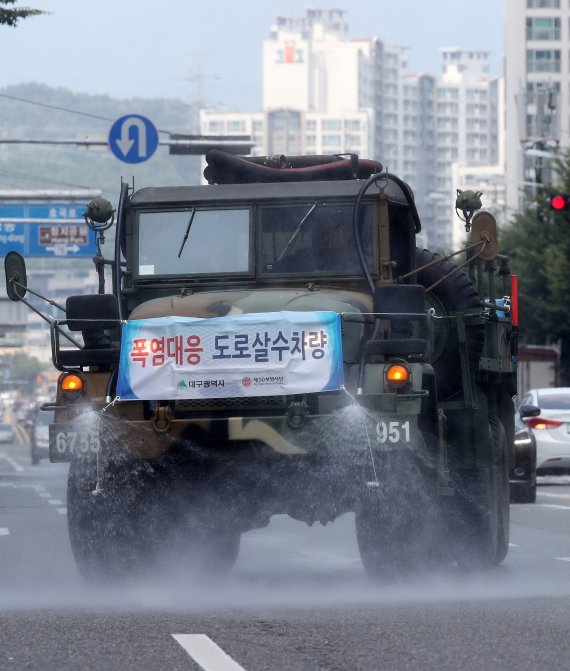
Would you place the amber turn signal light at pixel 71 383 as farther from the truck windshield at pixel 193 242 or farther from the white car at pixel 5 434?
the white car at pixel 5 434

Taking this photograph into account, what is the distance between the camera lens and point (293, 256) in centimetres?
1272

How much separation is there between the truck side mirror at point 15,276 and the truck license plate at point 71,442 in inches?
35.8

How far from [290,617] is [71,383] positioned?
7.64 ft

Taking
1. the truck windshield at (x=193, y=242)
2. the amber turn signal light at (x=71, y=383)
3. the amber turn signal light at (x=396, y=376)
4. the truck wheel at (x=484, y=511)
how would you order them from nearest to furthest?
the amber turn signal light at (x=396, y=376)
the amber turn signal light at (x=71, y=383)
the truck windshield at (x=193, y=242)
the truck wheel at (x=484, y=511)

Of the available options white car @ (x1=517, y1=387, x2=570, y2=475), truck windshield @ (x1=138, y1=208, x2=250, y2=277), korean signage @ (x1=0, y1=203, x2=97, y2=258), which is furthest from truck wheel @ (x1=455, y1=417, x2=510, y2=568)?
korean signage @ (x1=0, y1=203, x2=97, y2=258)

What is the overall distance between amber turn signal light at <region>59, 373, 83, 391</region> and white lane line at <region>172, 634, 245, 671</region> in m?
2.77

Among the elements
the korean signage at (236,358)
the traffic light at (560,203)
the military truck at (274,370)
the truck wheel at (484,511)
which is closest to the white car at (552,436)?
the traffic light at (560,203)

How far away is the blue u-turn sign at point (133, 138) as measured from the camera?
3378 cm

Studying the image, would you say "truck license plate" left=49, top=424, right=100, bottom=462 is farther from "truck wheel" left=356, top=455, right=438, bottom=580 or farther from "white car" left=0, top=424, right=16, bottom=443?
"white car" left=0, top=424, right=16, bottom=443

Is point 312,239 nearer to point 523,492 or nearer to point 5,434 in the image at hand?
point 523,492

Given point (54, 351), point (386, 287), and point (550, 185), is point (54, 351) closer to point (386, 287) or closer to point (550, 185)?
point (386, 287)

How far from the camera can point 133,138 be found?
1342 inches

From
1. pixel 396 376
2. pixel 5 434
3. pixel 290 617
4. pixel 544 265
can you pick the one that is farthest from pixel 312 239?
pixel 5 434

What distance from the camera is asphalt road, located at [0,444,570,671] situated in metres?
8.54
